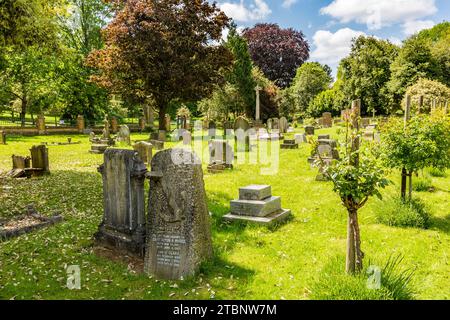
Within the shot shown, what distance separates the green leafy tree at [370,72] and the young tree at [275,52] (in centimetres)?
2458

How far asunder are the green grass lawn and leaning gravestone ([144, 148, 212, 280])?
26 cm

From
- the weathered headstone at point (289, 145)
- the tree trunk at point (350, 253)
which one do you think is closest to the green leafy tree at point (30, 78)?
the weathered headstone at point (289, 145)

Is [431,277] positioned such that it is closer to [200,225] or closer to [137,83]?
[200,225]

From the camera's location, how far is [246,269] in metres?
6.41

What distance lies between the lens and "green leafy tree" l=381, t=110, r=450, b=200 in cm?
873

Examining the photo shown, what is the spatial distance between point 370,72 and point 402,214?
4020 cm

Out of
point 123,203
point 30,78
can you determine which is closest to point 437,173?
point 123,203

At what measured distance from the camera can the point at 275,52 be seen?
232ft

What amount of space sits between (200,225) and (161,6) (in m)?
27.4

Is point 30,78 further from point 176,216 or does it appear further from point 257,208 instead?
point 176,216

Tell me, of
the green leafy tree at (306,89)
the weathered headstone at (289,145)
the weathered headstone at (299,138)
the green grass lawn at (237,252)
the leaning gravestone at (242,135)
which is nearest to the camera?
the green grass lawn at (237,252)

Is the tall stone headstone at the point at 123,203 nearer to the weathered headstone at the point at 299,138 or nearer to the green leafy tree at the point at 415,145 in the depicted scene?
the green leafy tree at the point at 415,145

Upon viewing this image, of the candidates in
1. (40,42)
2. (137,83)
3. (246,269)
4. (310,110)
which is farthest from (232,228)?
(310,110)

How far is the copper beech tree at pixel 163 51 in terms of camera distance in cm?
2895
